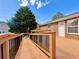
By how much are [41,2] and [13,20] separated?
1657 centimetres

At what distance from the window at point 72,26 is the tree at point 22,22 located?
454 inches

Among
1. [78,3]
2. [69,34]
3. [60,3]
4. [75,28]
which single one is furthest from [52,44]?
[60,3]

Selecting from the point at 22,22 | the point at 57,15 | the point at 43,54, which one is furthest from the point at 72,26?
the point at 57,15

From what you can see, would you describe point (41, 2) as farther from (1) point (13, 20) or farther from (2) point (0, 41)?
(2) point (0, 41)

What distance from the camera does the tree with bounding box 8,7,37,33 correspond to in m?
24.3

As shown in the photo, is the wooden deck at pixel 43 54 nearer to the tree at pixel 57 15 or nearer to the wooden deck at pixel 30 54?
the wooden deck at pixel 30 54

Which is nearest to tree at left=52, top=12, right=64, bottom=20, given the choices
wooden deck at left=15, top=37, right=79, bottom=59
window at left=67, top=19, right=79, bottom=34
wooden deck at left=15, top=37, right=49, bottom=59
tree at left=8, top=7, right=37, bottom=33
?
tree at left=8, top=7, right=37, bottom=33

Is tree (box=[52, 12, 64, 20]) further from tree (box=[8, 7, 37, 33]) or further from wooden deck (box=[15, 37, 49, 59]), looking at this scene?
wooden deck (box=[15, 37, 49, 59])

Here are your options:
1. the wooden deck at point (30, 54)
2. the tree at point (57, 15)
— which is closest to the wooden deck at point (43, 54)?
the wooden deck at point (30, 54)

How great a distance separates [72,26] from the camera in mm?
12820

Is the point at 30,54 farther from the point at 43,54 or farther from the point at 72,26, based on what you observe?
the point at 72,26

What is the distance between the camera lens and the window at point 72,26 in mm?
12141

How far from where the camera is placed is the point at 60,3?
40406mm

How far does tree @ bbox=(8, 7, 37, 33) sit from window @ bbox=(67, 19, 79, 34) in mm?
11539
